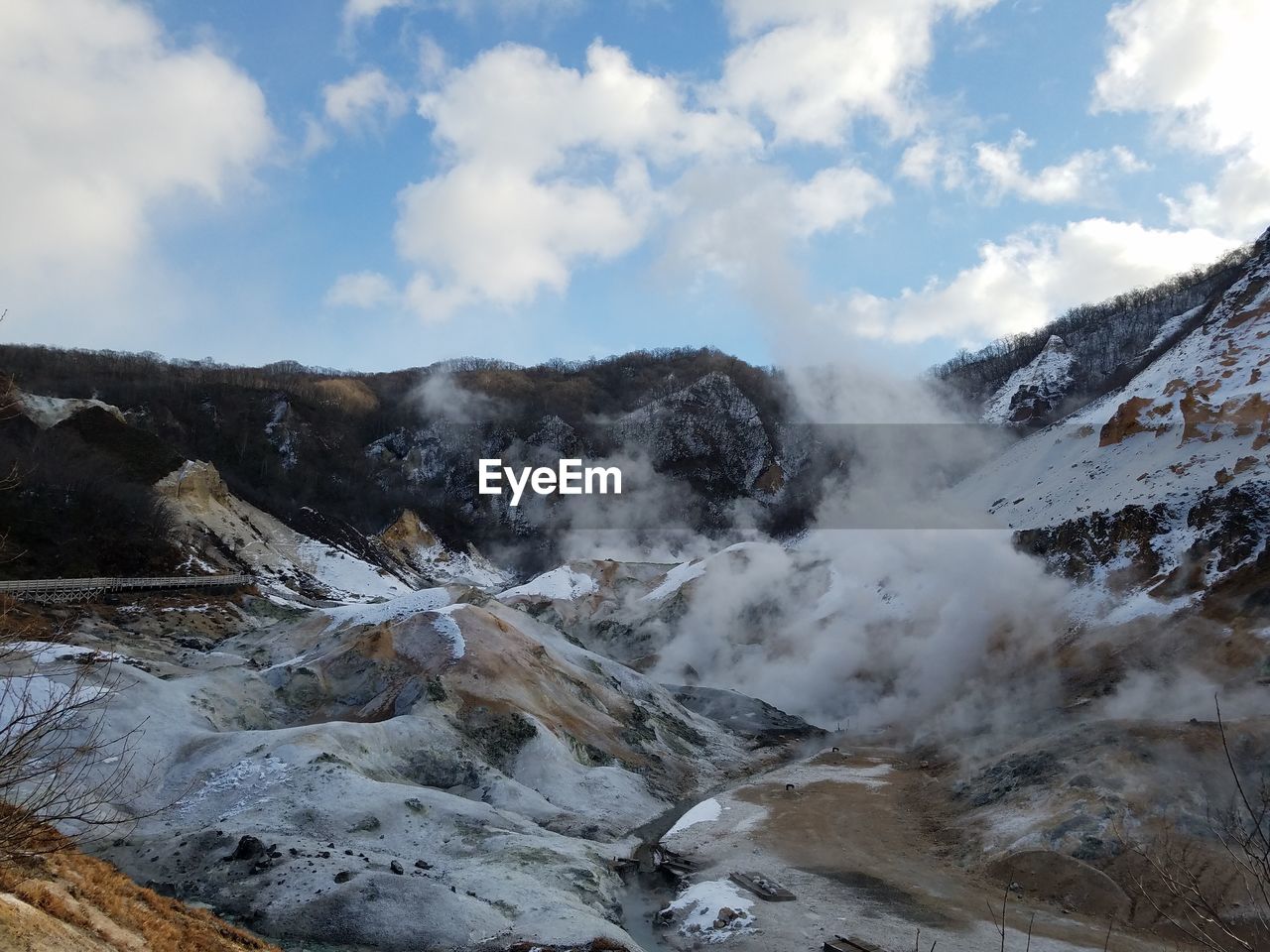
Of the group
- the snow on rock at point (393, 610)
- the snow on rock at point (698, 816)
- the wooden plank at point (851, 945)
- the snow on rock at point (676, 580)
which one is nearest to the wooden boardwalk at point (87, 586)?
the snow on rock at point (393, 610)

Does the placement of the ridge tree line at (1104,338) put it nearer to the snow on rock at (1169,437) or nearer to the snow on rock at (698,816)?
the snow on rock at (1169,437)

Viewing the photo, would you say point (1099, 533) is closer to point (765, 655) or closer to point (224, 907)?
point (765, 655)

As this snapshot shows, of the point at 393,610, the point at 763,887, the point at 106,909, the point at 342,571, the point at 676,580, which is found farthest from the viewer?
the point at 676,580

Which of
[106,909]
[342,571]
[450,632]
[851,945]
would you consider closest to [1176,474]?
[851,945]

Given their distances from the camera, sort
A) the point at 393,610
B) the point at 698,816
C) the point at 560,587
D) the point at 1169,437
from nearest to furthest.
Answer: the point at 698,816
the point at 393,610
the point at 1169,437
the point at 560,587

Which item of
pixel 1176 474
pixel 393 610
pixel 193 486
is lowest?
pixel 393 610

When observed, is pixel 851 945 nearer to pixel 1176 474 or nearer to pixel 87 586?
pixel 1176 474
